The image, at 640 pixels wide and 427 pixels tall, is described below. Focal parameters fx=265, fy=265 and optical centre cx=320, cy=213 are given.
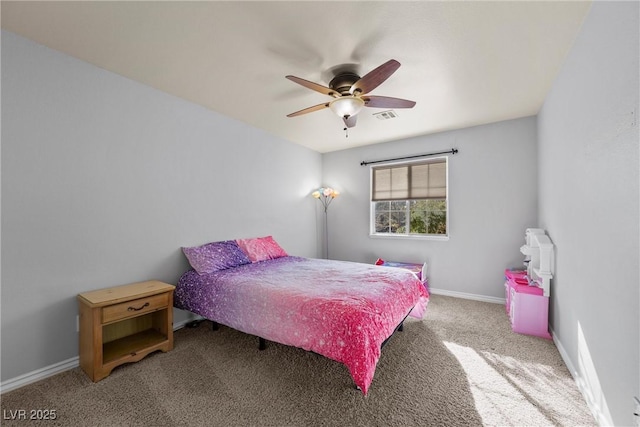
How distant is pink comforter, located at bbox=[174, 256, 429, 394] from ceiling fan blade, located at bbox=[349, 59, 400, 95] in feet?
5.65

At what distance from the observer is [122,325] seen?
2.48 m

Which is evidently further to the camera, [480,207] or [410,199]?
[410,199]

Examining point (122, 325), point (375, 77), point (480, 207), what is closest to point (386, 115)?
point (375, 77)

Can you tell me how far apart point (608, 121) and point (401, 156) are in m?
3.06

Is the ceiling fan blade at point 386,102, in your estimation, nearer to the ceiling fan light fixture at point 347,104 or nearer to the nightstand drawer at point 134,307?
the ceiling fan light fixture at point 347,104

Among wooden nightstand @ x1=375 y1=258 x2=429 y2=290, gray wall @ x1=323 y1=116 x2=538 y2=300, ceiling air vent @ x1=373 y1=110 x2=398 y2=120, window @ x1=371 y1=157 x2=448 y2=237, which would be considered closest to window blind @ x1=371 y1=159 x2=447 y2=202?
window @ x1=371 y1=157 x2=448 y2=237

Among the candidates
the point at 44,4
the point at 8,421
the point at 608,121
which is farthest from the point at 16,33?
the point at 608,121

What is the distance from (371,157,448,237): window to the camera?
4246 millimetres

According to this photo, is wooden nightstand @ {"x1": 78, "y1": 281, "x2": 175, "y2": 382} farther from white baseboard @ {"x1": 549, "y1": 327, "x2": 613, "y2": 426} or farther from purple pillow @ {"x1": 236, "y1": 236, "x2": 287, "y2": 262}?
white baseboard @ {"x1": 549, "y1": 327, "x2": 613, "y2": 426}

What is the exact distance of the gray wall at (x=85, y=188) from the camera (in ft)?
6.53

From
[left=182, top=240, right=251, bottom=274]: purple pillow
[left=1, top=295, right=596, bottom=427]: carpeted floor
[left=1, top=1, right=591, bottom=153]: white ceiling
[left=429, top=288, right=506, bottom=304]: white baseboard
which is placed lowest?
[left=1, top=295, right=596, bottom=427]: carpeted floor

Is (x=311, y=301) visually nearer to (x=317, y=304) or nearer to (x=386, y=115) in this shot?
(x=317, y=304)

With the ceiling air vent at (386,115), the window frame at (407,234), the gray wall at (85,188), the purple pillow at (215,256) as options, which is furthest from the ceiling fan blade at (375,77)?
the window frame at (407,234)

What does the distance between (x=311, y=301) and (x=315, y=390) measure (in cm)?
61
